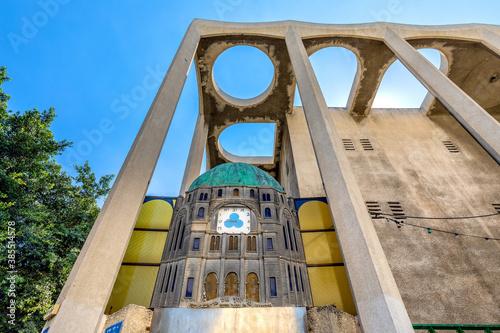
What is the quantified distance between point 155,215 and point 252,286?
250 inches

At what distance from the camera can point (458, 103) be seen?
9875 millimetres

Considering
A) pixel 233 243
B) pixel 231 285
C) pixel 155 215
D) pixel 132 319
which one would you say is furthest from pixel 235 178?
pixel 132 319

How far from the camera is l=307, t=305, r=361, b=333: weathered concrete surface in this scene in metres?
5.14

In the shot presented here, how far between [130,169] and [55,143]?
11571 mm

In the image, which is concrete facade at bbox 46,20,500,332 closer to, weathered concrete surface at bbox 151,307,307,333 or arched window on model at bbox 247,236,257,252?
weathered concrete surface at bbox 151,307,307,333

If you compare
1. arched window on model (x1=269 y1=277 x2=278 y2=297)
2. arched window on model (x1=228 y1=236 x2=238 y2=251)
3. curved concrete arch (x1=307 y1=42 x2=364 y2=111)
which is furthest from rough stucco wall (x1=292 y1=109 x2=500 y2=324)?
arched window on model (x1=228 y1=236 x2=238 y2=251)

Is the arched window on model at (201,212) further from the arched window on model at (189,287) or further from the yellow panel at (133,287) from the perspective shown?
the yellow panel at (133,287)

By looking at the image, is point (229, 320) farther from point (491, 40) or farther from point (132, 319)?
point (491, 40)

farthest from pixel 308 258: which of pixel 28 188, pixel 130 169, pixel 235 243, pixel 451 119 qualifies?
pixel 451 119

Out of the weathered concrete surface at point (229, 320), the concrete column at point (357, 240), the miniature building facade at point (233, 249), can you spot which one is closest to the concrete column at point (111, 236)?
the weathered concrete surface at point (229, 320)

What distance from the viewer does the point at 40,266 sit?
13.3 meters

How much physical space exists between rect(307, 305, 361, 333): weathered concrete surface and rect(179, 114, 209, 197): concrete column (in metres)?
11.1

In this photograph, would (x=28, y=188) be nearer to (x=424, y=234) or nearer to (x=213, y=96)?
(x=213, y=96)

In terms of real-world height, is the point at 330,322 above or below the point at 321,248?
below
